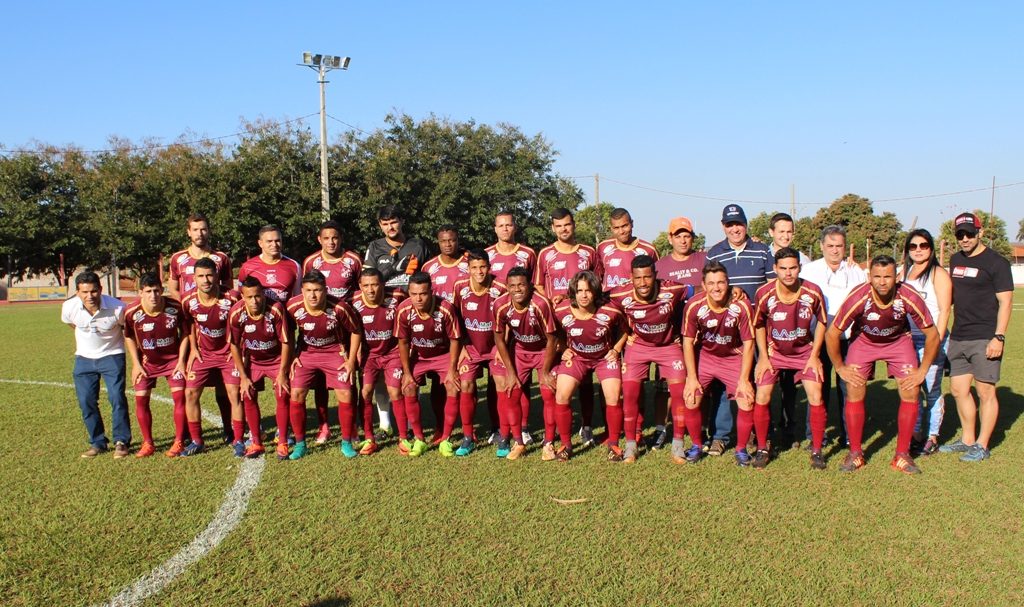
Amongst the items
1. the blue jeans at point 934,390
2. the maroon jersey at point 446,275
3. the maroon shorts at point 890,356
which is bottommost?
the blue jeans at point 934,390

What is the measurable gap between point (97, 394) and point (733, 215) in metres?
5.52

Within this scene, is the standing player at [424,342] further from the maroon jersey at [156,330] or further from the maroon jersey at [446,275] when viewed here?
the maroon jersey at [156,330]

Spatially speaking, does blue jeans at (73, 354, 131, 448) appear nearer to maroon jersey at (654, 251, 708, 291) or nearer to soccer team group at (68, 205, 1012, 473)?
soccer team group at (68, 205, 1012, 473)

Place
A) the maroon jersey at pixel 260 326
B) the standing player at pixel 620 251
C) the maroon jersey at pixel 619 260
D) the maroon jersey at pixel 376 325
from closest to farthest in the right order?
the maroon jersey at pixel 260 326 → the maroon jersey at pixel 376 325 → the standing player at pixel 620 251 → the maroon jersey at pixel 619 260

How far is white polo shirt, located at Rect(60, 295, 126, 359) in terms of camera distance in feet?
19.8

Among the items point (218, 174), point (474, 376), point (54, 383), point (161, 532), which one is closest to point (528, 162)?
point (218, 174)

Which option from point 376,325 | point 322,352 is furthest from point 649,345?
point 322,352

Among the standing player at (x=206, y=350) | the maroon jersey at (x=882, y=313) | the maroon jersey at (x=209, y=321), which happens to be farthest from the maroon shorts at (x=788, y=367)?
the maroon jersey at (x=209, y=321)

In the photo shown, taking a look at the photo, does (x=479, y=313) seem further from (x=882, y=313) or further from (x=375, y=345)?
(x=882, y=313)

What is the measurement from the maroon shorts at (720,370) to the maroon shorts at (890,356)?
32.7 inches

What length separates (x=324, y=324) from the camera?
235 inches

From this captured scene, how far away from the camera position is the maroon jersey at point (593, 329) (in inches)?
224

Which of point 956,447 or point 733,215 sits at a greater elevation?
point 733,215

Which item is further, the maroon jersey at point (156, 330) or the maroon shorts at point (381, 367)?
the maroon shorts at point (381, 367)
